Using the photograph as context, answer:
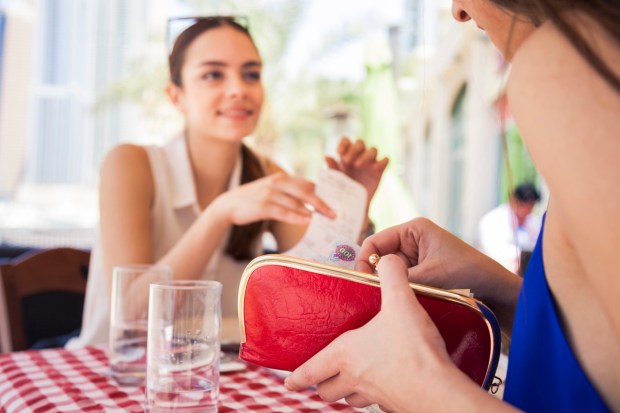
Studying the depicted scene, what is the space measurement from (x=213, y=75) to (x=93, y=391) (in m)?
1.48

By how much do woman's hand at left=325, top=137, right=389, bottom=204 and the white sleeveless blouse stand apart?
65 cm

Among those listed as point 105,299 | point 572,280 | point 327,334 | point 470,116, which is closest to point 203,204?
point 105,299

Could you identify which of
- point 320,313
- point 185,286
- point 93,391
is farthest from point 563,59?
point 93,391

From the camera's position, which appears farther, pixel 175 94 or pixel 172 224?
pixel 175 94

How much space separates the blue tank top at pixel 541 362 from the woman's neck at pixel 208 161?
1.79 meters

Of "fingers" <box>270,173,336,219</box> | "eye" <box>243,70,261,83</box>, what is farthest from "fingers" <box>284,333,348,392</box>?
"eye" <box>243,70,261,83</box>

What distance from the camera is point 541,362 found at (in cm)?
78

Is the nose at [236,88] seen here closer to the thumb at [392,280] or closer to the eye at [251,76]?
the eye at [251,76]

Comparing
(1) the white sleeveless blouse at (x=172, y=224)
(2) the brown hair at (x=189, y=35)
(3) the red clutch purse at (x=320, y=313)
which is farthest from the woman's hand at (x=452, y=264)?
(2) the brown hair at (x=189, y=35)

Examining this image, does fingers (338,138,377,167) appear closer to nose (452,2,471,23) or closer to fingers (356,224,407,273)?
fingers (356,224,407,273)

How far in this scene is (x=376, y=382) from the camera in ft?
2.38

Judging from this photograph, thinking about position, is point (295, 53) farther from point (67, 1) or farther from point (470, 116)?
point (67, 1)

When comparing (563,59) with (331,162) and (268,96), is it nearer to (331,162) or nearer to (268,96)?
(331,162)

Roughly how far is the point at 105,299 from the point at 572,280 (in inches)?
69.1
